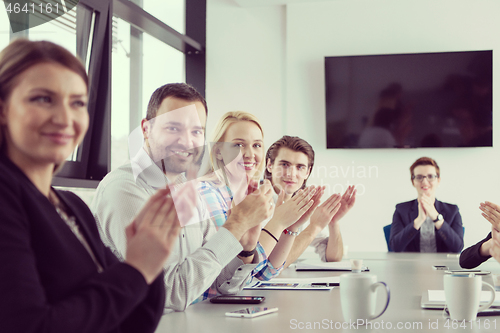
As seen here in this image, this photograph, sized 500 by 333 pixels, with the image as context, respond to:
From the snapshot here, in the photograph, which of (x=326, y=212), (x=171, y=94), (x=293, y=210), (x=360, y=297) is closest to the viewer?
(x=360, y=297)

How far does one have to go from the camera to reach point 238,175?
2.41 metres

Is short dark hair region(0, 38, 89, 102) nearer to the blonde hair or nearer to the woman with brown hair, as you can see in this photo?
the woman with brown hair

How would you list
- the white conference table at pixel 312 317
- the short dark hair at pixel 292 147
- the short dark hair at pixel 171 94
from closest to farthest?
1. the white conference table at pixel 312 317
2. the short dark hair at pixel 171 94
3. the short dark hair at pixel 292 147

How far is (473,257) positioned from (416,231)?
1.33 meters

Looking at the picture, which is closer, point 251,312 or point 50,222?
point 50,222

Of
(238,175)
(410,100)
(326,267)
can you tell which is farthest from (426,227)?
(238,175)

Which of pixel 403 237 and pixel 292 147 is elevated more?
pixel 292 147

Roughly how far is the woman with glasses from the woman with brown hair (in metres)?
2.98

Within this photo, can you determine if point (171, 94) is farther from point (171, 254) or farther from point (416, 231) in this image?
point (416, 231)

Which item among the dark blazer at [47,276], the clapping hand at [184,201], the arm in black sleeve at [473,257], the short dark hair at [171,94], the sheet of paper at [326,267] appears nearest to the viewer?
the dark blazer at [47,276]

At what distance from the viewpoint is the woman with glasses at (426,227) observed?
331 centimetres

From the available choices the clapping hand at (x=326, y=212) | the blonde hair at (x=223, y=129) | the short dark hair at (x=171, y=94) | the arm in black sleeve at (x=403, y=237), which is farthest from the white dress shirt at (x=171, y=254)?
the arm in black sleeve at (x=403, y=237)

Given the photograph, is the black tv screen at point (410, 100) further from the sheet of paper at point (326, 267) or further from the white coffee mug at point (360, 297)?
the white coffee mug at point (360, 297)

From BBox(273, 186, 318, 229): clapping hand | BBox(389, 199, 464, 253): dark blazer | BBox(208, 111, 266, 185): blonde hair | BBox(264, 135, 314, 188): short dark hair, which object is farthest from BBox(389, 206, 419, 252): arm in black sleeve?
BBox(273, 186, 318, 229): clapping hand
